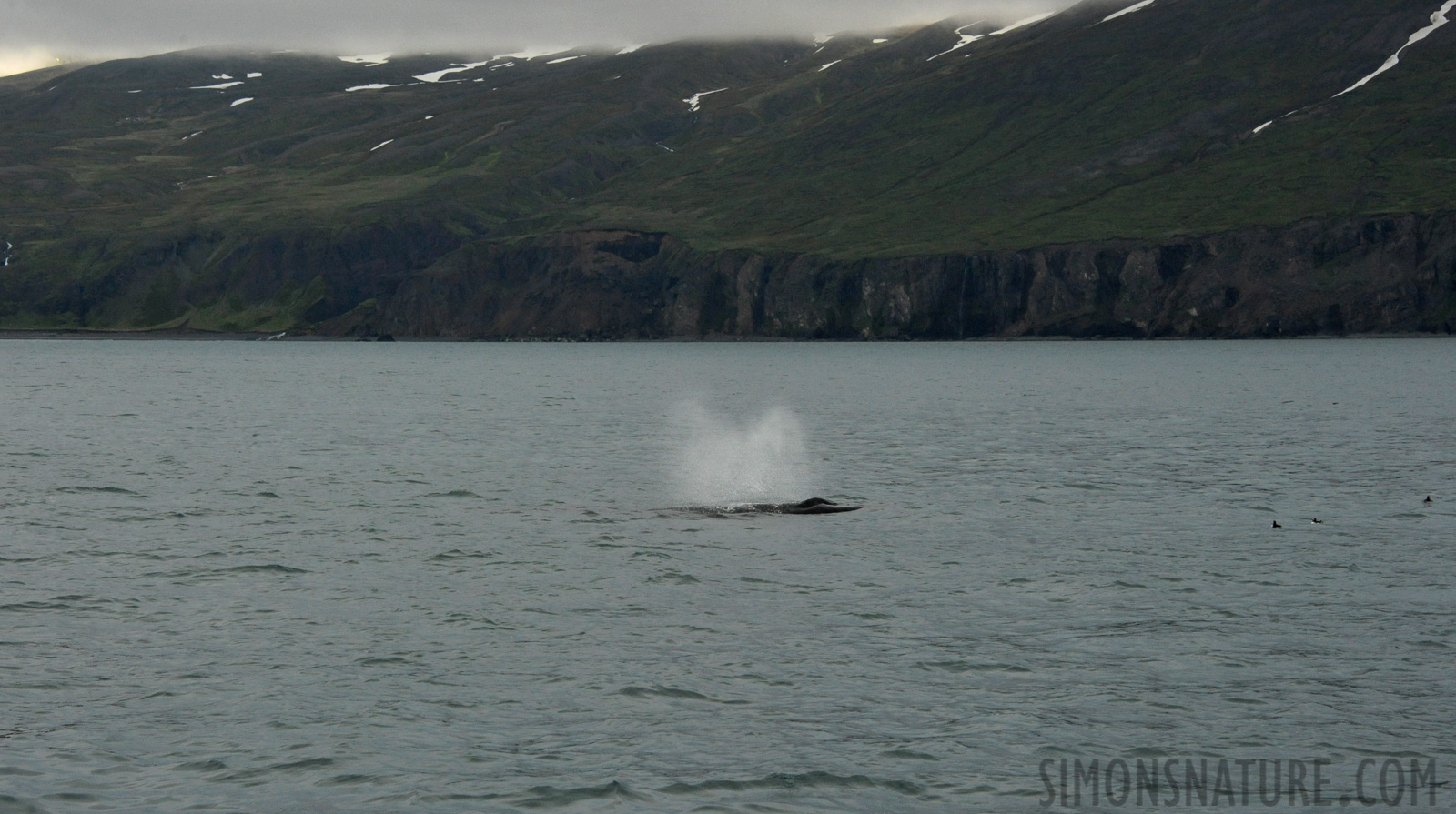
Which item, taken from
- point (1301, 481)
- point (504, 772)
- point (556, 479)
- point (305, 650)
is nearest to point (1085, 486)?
point (1301, 481)

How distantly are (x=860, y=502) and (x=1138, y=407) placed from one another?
206ft

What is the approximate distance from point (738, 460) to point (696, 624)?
41.8 m

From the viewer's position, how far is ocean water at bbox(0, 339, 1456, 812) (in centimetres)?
2144

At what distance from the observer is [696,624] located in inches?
1219

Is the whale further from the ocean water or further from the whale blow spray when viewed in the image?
the whale blow spray

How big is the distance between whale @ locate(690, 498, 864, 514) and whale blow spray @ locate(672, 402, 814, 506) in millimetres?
1779

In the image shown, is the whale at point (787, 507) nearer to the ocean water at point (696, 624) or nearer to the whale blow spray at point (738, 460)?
the ocean water at point (696, 624)

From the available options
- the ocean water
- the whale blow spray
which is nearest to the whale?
the ocean water

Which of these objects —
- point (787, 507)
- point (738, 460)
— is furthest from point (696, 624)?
point (738, 460)

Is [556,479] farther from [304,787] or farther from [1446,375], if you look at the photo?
[1446,375]

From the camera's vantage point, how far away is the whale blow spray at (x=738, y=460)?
2207 inches

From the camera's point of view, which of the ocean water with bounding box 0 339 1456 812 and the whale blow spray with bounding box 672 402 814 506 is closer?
the ocean water with bounding box 0 339 1456 812

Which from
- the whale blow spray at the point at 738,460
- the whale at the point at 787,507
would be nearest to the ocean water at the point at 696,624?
the whale blow spray at the point at 738,460

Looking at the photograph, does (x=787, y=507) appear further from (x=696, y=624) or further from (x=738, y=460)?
(x=738, y=460)
